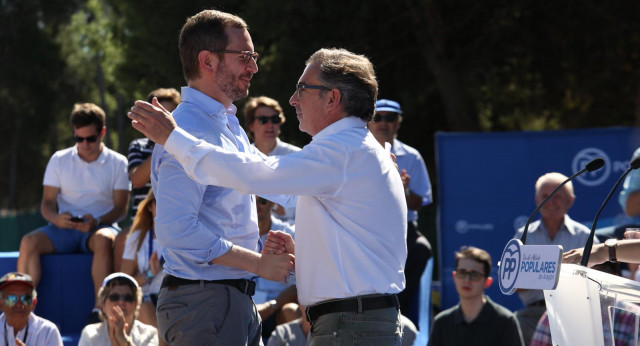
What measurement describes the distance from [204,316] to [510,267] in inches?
46.0

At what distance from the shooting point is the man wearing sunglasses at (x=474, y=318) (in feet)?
21.7

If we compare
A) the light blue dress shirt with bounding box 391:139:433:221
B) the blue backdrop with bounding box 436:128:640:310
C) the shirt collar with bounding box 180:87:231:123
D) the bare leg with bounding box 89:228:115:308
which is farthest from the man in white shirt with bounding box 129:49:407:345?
the blue backdrop with bounding box 436:128:640:310

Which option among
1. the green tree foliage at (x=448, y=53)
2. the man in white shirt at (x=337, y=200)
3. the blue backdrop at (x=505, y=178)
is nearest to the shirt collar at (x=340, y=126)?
the man in white shirt at (x=337, y=200)

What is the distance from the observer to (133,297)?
6516 millimetres

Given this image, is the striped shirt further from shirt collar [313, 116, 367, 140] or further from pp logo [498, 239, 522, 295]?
pp logo [498, 239, 522, 295]

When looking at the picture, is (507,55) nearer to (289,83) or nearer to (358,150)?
(289,83)

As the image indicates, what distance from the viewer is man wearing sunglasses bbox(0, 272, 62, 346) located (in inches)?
249

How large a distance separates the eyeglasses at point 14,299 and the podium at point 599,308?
15.1 feet

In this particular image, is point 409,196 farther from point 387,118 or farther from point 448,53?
point 448,53

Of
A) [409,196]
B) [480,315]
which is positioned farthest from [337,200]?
[409,196]

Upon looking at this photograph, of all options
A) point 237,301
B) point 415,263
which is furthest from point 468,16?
point 237,301

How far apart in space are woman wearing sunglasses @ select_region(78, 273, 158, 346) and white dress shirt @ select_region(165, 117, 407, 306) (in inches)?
135

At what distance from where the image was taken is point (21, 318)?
6465 mm

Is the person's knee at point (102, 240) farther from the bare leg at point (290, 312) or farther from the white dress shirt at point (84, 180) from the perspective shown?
the bare leg at point (290, 312)
